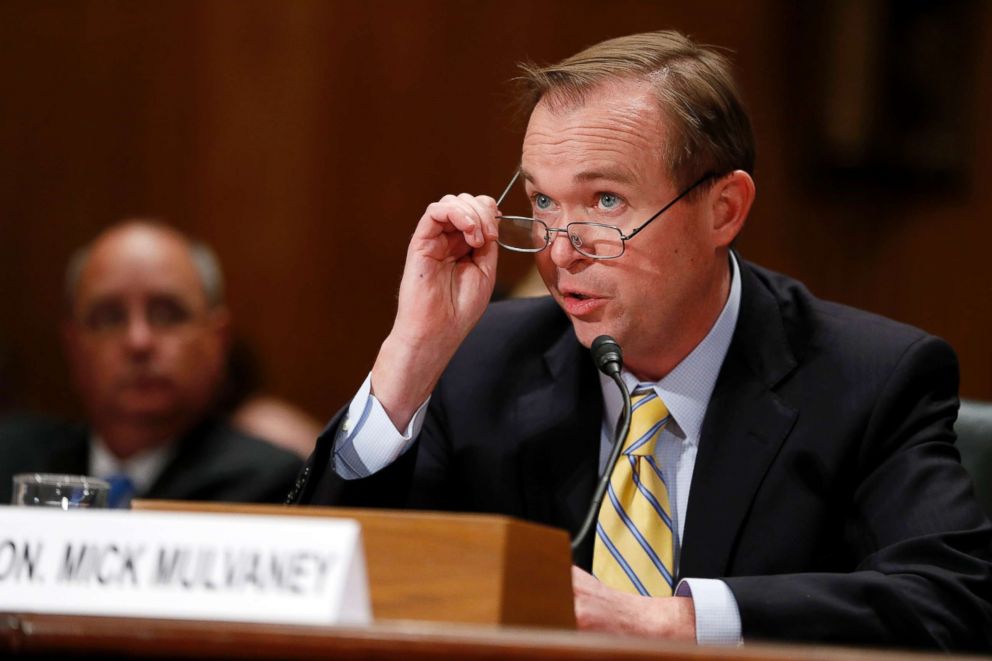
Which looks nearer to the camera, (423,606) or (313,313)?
(423,606)

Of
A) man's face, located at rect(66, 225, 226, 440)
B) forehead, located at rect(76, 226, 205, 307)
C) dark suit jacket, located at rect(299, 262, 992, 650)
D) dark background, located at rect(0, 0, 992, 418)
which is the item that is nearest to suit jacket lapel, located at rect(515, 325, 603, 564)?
dark suit jacket, located at rect(299, 262, 992, 650)

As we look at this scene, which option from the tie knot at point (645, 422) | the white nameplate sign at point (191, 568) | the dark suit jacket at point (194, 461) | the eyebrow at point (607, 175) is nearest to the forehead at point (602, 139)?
the eyebrow at point (607, 175)

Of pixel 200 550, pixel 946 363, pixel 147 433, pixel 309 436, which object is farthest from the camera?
pixel 309 436

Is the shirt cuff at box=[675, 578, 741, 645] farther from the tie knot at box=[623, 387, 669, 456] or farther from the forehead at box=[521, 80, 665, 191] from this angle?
the forehead at box=[521, 80, 665, 191]

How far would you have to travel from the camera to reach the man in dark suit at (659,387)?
81.7 inches

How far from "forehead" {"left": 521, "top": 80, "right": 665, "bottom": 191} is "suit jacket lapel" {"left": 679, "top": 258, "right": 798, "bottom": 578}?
325 millimetres

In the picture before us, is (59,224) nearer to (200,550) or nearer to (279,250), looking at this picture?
(279,250)

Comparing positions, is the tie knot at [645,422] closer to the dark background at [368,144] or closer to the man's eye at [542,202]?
the man's eye at [542,202]

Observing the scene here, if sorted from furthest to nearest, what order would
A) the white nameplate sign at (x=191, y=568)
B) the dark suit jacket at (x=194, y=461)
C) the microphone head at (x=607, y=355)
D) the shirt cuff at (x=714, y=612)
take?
1. the dark suit jacket at (x=194, y=461)
2. the microphone head at (x=607, y=355)
3. the shirt cuff at (x=714, y=612)
4. the white nameplate sign at (x=191, y=568)

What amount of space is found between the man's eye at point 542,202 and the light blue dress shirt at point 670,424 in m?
0.31

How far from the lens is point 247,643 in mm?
1229

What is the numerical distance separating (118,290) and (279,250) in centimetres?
89

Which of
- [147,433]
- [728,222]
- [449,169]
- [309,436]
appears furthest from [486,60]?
[728,222]

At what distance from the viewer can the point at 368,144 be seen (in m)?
4.73
